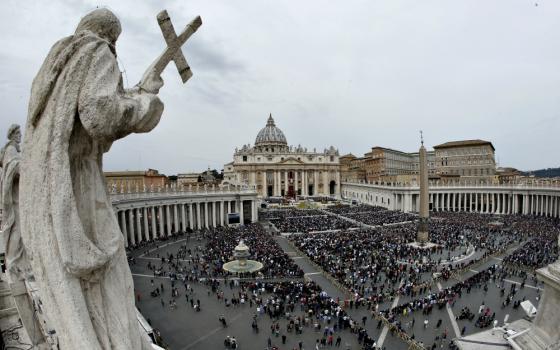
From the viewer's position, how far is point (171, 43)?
126 inches

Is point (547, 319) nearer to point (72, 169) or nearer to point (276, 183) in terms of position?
point (72, 169)

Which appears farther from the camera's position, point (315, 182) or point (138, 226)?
point (315, 182)

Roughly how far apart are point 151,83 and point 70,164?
969 mm

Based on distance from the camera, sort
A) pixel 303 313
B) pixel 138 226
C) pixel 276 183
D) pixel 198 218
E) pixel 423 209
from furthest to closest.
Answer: pixel 276 183 → pixel 198 218 → pixel 138 226 → pixel 423 209 → pixel 303 313

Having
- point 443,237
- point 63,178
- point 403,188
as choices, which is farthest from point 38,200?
point 403,188

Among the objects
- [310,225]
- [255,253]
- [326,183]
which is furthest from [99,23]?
[326,183]

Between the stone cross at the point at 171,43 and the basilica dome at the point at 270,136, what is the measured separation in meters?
112

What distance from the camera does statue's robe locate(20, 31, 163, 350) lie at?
8.03 feet

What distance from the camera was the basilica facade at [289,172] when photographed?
303ft

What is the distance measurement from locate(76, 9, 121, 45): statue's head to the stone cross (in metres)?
0.45

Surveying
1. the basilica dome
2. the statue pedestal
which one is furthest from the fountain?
the basilica dome

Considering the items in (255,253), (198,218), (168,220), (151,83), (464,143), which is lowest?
(255,253)

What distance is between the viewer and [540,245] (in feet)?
101

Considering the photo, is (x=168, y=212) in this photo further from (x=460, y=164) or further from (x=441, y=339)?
(x=460, y=164)
